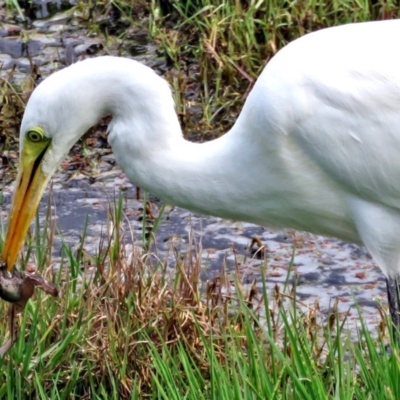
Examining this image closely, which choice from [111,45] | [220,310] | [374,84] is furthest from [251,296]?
[111,45]

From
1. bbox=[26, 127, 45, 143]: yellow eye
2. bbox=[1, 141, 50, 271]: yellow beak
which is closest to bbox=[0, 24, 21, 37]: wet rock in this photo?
bbox=[1, 141, 50, 271]: yellow beak

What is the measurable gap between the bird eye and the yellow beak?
0.02 metres

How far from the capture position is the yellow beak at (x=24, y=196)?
12.4ft

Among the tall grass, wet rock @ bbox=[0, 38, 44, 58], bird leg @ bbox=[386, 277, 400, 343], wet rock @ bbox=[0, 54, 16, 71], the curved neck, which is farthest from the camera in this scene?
Result: wet rock @ bbox=[0, 38, 44, 58]

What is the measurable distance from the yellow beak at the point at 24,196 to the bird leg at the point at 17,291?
17cm

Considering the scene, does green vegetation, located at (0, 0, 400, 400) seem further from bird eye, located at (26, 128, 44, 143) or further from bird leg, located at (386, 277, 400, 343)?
bird eye, located at (26, 128, 44, 143)

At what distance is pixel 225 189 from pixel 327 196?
1.12 ft

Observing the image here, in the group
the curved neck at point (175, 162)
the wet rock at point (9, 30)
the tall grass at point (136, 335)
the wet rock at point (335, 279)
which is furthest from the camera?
the wet rock at point (9, 30)

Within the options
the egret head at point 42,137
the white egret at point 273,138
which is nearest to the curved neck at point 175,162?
the white egret at point 273,138

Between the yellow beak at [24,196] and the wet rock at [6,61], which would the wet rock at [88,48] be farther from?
the yellow beak at [24,196]

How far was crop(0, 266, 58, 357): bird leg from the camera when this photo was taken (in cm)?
373

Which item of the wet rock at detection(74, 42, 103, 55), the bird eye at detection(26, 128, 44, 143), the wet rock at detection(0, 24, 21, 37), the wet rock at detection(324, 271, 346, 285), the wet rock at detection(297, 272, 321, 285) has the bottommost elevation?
the wet rock at detection(324, 271, 346, 285)

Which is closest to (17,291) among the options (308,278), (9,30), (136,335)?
(136,335)

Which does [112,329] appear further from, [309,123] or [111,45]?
[111,45]
